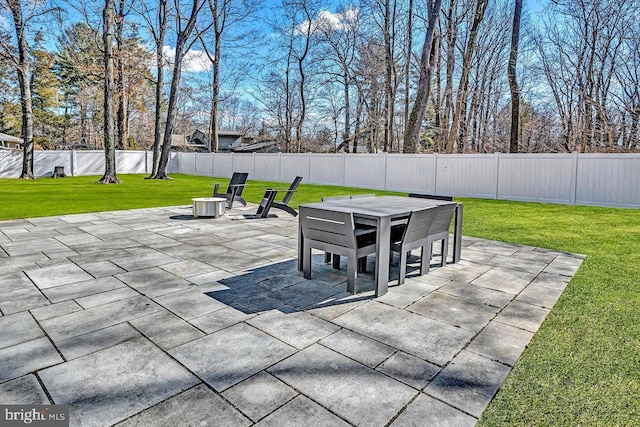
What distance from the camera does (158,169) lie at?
18.4m

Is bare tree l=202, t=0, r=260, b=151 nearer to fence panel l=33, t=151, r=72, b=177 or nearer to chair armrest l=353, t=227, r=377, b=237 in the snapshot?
fence panel l=33, t=151, r=72, b=177

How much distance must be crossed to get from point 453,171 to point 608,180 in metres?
3.96

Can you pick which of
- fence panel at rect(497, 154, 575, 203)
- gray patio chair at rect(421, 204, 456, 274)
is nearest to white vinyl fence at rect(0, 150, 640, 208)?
fence panel at rect(497, 154, 575, 203)

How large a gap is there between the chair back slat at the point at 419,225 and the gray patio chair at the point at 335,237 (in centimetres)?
32

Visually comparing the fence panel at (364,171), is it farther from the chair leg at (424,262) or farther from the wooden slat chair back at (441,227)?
the chair leg at (424,262)

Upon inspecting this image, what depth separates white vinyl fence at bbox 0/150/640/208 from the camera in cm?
943

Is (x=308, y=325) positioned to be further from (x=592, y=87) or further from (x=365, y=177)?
(x=592, y=87)

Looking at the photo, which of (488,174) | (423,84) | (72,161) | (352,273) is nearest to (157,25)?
(72,161)

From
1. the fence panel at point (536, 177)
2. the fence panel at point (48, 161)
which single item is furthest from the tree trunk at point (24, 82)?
the fence panel at point (536, 177)

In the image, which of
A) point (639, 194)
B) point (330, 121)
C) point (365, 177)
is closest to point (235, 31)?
point (330, 121)

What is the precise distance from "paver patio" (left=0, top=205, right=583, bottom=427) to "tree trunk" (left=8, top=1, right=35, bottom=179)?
1481 centimetres

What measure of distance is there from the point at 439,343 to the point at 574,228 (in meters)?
5.56

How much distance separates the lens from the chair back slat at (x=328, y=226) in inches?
124

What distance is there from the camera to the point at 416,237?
11.5 feet
